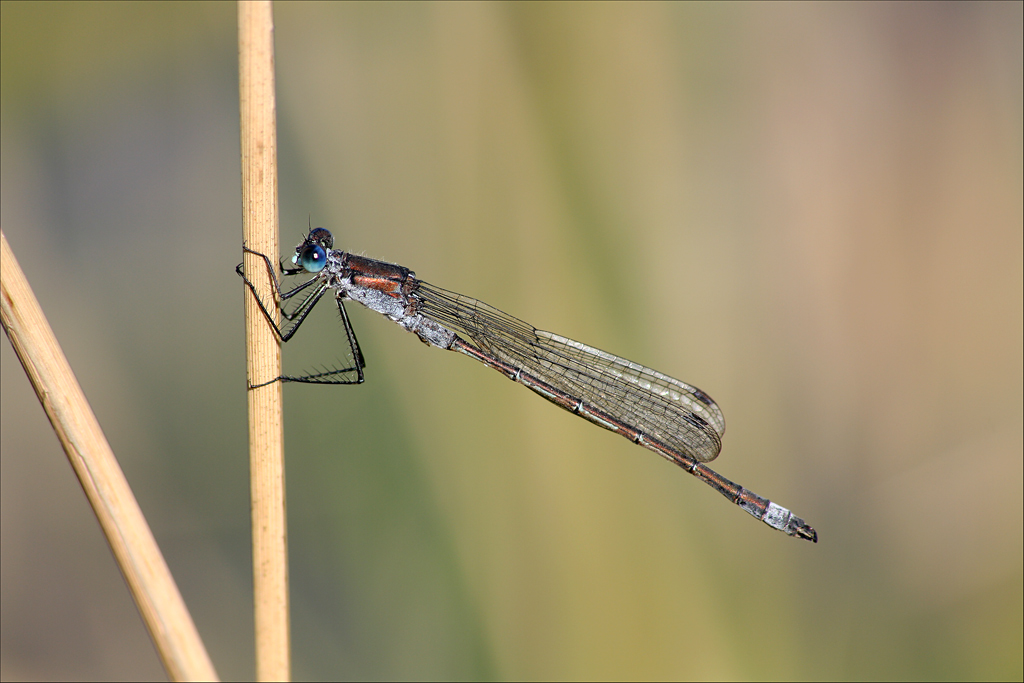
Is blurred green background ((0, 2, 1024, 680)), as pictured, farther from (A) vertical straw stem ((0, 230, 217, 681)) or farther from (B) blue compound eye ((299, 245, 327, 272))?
(A) vertical straw stem ((0, 230, 217, 681))

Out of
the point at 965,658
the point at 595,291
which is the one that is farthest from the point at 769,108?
the point at 965,658

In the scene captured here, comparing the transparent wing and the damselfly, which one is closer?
the damselfly

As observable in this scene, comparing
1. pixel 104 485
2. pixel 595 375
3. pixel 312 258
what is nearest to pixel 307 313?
pixel 312 258

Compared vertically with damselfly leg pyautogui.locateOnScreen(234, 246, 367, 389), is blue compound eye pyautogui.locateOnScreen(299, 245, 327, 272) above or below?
above

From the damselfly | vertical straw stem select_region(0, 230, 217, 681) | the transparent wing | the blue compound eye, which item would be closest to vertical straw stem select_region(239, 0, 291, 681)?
vertical straw stem select_region(0, 230, 217, 681)

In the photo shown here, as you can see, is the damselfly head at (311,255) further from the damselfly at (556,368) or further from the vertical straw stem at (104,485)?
the vertical straw stem at (104,485)

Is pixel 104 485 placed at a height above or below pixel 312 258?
below

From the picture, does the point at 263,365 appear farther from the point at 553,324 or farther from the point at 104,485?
the point at 553,324
